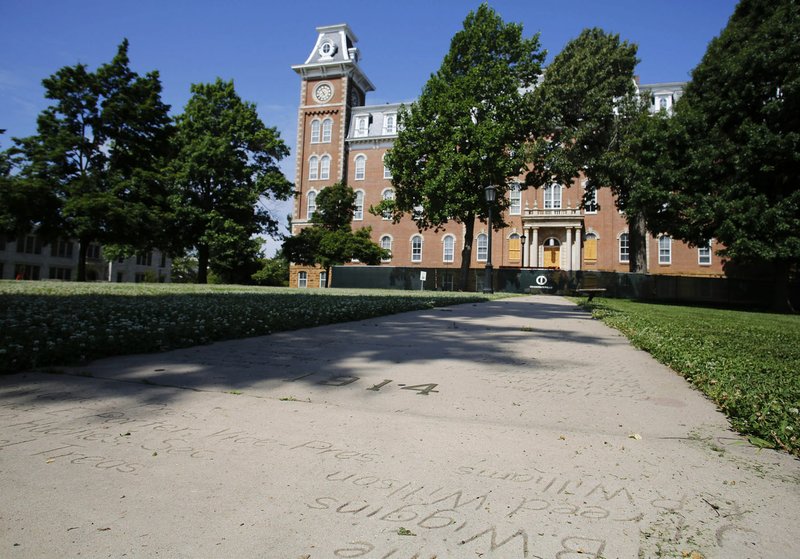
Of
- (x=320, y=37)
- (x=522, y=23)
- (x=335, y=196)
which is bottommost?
(x=335, y=196)

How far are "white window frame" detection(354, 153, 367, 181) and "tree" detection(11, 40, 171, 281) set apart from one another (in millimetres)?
23096

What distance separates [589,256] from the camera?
148ft

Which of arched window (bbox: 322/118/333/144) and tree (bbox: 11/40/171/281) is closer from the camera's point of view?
tree (bbox: 11/40/171/281)

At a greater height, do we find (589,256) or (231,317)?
(589,256)

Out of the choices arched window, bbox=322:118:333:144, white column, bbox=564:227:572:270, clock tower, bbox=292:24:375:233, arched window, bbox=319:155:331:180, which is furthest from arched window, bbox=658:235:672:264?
arched window, bbox=322:118:333:144

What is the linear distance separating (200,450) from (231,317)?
555 cm

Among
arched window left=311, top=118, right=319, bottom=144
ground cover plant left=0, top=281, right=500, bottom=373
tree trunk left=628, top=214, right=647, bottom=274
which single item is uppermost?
arched window left=311, top=118, right=319, bottom=144

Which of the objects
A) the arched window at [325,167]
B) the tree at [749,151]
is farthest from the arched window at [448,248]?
the tree at [749,151]

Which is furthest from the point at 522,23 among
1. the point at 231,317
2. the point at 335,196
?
the point at 231,317

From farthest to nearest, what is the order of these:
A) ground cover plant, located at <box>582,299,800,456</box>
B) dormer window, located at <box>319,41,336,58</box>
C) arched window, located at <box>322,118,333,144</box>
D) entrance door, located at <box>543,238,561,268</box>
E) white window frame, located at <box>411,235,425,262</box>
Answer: dormer window, located at <box>319,41,336,58</box>
arched window, located at <box>322,118,333,144</box>
white window frame, located at <box>411,235,425,262</box>
entrance door, located at <box>543,238,561,268</box>
ground cover plant, located at <box>582,299,800,456</box>

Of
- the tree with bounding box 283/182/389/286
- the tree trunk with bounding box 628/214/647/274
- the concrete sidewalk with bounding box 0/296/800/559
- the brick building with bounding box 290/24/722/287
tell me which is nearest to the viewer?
the concrete sidewalk with bounding box 0/296/800/559

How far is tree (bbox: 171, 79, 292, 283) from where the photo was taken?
32.3 m

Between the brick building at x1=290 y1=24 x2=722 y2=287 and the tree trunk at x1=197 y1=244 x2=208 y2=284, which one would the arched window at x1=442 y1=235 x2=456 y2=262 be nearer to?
the brick building at x1=290 y1=24 x2=722 y2=287

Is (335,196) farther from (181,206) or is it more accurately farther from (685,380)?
(685,380)
